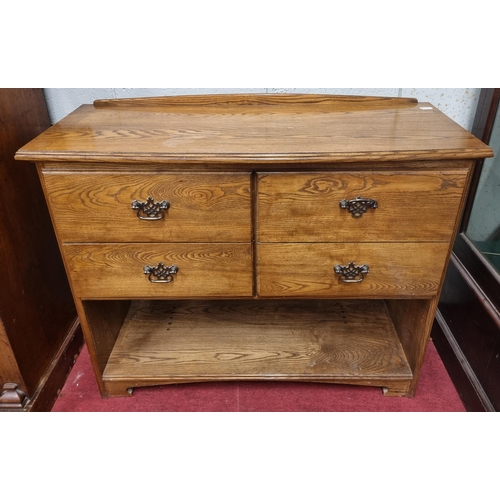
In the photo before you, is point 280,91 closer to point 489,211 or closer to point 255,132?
point 255,132

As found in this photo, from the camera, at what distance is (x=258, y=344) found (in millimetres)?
1506

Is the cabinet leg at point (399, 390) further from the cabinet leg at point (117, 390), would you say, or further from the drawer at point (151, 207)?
the cabinet leg at point (117, 390)

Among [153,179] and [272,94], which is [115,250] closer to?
[153,179]

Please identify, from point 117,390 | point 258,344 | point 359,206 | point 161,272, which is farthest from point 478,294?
point 117,390

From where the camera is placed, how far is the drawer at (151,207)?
1075 millimetres

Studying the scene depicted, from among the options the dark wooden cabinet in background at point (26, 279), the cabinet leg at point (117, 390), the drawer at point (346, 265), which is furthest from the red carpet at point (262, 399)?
the drawer at point (346, 265)

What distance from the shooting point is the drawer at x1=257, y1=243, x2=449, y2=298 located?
116 cm

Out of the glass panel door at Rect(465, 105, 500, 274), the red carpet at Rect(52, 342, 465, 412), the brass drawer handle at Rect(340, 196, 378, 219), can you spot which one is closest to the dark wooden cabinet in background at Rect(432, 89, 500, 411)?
the glass panel door at Rect(465, 105, 500, 274)

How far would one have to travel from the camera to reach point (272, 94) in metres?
1.39

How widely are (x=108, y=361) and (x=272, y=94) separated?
3.41 feet

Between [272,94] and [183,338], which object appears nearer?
[272,94]

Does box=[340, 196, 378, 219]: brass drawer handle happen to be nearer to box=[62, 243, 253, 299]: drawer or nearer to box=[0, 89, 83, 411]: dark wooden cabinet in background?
box=[62, 243, 253, 299]: drawer

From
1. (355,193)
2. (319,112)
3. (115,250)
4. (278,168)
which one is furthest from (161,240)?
(319,112)

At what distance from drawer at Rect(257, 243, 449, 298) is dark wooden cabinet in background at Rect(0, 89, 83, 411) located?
28.5 inches
